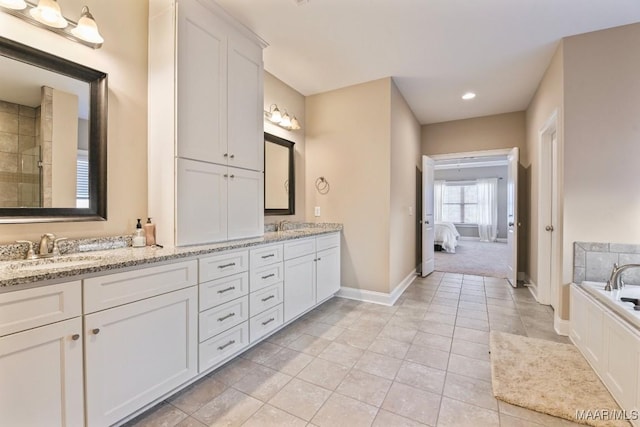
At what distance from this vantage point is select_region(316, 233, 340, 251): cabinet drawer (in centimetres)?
311

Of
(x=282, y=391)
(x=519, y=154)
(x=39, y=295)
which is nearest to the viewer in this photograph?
(x=39, y=295)

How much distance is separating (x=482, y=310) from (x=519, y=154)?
2.74 meters

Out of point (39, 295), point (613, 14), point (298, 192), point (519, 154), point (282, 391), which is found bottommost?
point (282, 391)

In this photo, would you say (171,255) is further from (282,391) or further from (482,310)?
(482,310)

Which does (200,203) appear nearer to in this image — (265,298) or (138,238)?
(138,238)

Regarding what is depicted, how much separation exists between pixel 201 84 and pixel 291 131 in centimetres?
159

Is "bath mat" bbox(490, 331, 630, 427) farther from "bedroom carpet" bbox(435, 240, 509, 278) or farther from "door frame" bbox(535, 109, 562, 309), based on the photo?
"bedroom carpet" bbox(435, 240, 509, 278)

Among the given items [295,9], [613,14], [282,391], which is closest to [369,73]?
[295,9]

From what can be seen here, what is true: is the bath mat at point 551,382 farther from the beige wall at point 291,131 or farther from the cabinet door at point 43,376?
the beige wall at point 291,131

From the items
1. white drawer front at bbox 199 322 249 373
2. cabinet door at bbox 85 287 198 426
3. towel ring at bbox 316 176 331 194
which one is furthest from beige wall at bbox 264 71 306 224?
cabinet door at bbox 85 287 198 426

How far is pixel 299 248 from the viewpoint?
9.12 ft

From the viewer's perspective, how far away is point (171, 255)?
1.61 meters

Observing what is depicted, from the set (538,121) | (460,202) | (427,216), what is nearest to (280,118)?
(427,216)

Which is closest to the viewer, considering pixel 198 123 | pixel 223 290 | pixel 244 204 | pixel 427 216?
pixel 223 290
